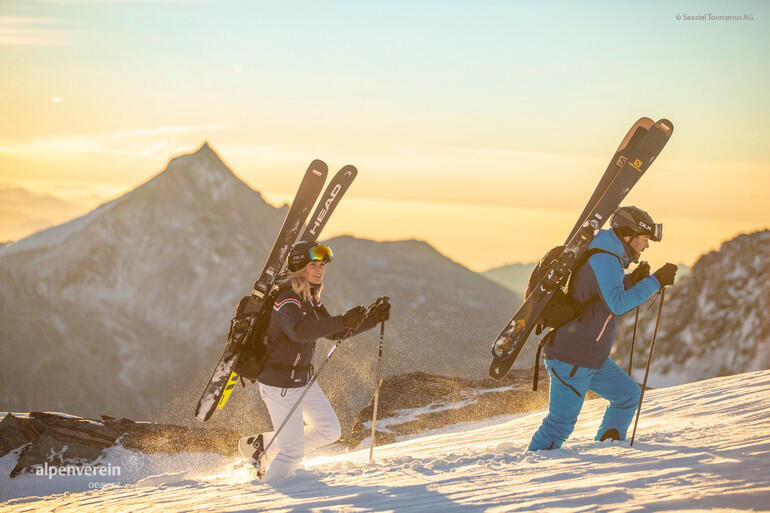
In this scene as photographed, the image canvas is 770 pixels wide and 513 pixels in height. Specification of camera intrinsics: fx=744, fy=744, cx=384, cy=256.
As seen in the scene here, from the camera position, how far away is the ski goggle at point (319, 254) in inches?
285

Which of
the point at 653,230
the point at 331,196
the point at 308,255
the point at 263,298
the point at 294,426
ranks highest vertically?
the point at 331,196

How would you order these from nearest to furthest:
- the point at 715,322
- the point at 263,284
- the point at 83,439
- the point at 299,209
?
the point at 263,284, the point at 299,209, the point at 83,439, the point at 715,322

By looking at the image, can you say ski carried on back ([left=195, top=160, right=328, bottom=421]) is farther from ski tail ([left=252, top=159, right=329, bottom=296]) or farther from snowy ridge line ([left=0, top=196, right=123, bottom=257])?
snowy ridge line ([left=0, top=196, right=123, bottom=257])

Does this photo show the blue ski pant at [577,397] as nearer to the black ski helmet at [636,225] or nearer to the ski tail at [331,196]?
the black ski helmet at [636,225]

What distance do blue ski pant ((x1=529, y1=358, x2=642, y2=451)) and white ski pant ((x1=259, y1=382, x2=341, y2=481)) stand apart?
6.83 feet

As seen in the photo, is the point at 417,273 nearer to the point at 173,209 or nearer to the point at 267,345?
the point at 173,209

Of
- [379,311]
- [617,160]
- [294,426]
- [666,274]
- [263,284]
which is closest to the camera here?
[666,274]

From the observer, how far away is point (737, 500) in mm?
4965

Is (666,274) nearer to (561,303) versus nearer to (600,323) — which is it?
(600,323)

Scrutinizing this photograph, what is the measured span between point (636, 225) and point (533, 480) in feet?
8.45

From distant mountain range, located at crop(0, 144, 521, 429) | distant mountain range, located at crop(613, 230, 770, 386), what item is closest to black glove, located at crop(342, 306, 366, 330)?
distant mountain range, located at crop(613, 230, 770, 386)

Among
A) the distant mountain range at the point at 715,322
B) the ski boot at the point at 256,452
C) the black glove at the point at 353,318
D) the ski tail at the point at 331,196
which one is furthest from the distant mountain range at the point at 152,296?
Result: the black glove at the point at 353,318

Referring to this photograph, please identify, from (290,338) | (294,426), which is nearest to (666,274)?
(290,338)

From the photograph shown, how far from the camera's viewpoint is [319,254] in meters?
7.26
